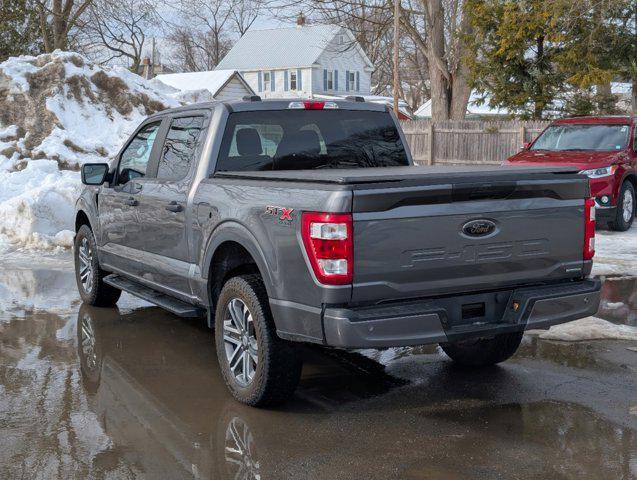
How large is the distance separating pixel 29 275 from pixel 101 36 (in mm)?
49305

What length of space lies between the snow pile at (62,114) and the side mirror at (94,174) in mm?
6280

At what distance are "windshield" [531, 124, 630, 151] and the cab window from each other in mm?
9272

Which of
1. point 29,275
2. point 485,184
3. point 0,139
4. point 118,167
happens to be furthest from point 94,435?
point 0,139

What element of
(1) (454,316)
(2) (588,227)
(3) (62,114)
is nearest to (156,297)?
(1) (454,316)

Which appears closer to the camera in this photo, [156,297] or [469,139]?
[156,297]

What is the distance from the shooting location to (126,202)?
23.4ft

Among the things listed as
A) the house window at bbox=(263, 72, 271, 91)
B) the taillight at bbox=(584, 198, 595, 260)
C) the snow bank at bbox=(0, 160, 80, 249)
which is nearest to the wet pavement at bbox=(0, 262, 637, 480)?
the taillight at bbox=(584, 198, 595, 260)

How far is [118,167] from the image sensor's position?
25.5 feet

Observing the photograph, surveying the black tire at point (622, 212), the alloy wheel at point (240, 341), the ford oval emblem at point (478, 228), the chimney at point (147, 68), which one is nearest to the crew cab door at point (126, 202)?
the alloy wheel at point (240, 341)

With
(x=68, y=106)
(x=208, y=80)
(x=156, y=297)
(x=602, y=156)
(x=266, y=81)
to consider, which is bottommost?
(x=156, y=297)

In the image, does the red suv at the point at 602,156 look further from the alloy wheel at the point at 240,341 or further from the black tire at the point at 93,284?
the alloy wheel at the point at 240,341

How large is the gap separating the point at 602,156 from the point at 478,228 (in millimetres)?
9752

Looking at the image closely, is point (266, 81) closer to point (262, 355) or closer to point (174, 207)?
point (174, 207)

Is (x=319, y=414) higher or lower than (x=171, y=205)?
lower
